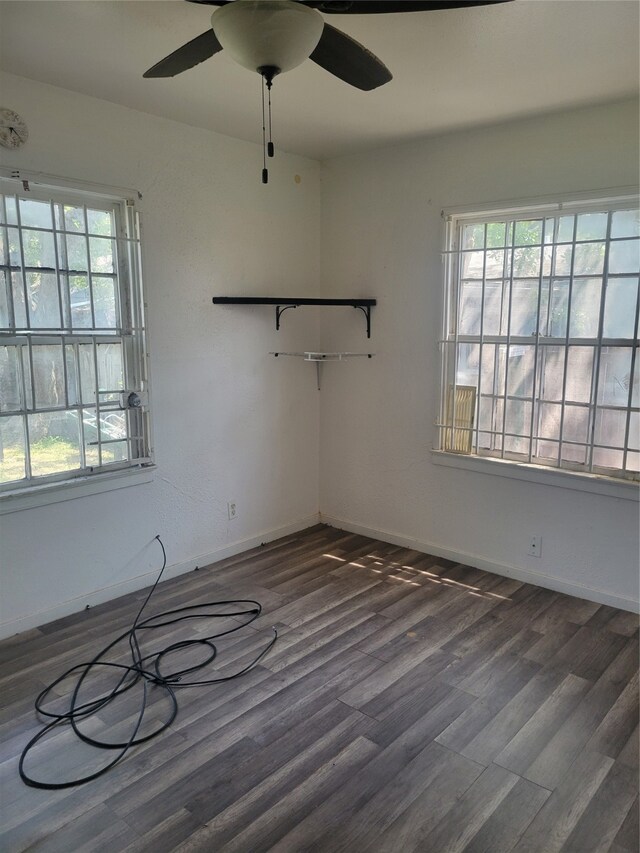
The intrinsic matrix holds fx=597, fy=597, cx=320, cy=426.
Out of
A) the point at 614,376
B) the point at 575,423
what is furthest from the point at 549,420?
the point at 614,376

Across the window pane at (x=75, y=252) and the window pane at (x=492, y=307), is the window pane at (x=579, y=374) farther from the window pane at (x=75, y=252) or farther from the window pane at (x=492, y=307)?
the window pane at (x=75, y=252)

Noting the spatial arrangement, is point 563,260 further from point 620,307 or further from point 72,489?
point 72,489

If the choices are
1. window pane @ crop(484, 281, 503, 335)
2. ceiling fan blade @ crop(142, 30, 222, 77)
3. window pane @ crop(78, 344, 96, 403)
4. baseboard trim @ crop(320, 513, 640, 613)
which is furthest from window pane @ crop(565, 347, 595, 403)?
window pane @ crop(78, 344, 96, 403)

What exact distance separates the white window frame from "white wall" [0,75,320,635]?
1040 millimetres

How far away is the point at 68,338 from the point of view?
2.96 metres

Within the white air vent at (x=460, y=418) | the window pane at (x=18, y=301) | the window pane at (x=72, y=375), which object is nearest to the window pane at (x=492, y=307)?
the white air vent at (x=460, y=418)

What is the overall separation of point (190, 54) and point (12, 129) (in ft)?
4.09

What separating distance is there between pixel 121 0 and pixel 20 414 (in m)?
Answer: 1.76

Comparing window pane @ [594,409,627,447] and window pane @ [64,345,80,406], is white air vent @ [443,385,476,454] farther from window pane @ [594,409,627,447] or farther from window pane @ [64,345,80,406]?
window pane @ [64,345,80,406]

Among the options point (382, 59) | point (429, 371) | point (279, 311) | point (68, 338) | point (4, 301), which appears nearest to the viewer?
point (382, 59)

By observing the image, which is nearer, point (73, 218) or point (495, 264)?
point (73, 218)

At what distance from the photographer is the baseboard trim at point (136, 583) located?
2910mm

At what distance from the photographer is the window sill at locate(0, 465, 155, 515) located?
9.16ft

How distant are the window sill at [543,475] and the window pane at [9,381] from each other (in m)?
2.37
